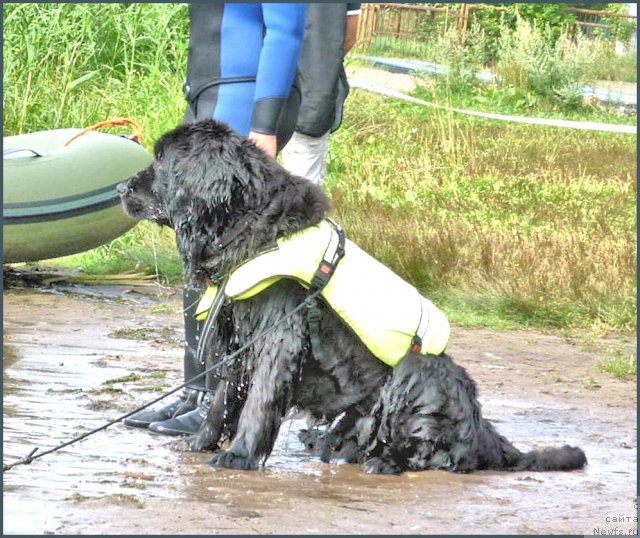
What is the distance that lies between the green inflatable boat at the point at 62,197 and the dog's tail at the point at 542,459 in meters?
4.55

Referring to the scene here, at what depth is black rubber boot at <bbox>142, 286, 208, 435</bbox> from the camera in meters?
5.52

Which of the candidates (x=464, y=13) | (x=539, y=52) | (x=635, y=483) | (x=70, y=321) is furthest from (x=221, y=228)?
(x=464, y=13)

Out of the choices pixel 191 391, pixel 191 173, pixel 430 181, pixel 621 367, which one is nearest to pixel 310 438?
pixel 191 391

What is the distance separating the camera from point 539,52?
71.6ft

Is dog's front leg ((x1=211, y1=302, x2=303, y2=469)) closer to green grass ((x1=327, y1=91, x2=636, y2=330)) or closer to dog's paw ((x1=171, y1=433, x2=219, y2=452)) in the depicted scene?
dog's paw ((x1=171, y1=433, x2=219, y2=452))

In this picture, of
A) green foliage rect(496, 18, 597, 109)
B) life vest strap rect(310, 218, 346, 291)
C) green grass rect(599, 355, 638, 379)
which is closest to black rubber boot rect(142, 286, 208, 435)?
life vest strap rect(310, 218, 346, 291)

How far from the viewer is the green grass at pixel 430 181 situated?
862 cm

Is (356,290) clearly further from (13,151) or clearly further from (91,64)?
(91,64)

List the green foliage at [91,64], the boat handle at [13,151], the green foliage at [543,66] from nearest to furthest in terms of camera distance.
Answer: the boat handle at [13,151]
the green foliage at [91,64]
the green foliage at [543,66]

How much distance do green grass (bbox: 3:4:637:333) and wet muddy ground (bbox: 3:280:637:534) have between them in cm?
74

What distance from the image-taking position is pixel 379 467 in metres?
5.02

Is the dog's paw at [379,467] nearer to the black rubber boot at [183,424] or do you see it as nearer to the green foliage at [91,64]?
the black rubber boot at [183,424]

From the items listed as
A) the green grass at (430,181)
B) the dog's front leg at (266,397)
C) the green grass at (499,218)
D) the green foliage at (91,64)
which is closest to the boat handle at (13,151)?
the green grass at (430,181)

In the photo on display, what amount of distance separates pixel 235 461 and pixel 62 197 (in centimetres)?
436
